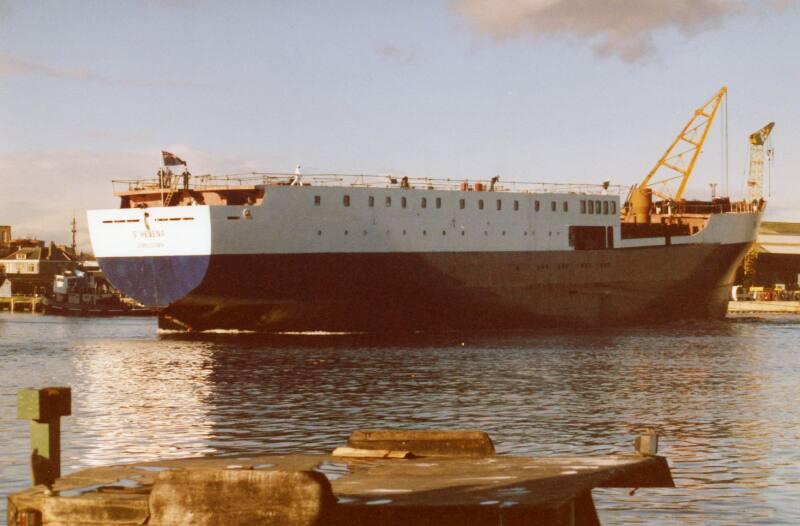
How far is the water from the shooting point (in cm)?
2009

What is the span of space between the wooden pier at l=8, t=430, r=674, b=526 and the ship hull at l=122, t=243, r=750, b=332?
4889cm

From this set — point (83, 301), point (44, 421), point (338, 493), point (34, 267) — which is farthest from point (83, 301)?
point (338, 493)

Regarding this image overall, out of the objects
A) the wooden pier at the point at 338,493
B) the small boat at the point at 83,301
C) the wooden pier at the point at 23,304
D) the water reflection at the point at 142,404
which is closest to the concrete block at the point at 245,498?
the wooden pier at the point at 338,493

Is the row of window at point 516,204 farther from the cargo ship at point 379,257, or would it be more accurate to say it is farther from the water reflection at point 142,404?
the water reflection at point 142,404

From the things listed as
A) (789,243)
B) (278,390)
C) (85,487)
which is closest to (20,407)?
(85,487)

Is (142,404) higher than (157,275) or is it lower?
lower

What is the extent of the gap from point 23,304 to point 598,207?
337 feet

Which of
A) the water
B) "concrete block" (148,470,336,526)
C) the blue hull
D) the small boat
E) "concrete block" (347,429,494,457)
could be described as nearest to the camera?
"concrete block" (148,470,336,526)

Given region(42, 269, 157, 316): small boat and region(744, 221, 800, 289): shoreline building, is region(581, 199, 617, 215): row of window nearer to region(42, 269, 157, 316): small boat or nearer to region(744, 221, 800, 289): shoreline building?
region(42, 269, 157, 316): small boat

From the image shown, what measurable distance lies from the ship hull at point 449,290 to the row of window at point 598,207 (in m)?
3.01

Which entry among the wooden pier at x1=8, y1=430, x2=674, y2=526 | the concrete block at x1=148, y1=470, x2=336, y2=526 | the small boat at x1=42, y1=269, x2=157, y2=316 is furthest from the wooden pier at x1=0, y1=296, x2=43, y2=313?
the concrete block at x1=148, y1=470, x2=336, y2=526

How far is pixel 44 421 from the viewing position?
14.3m

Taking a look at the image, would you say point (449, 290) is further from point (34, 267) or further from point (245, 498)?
point (34, 267)

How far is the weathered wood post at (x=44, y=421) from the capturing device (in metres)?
14.1
